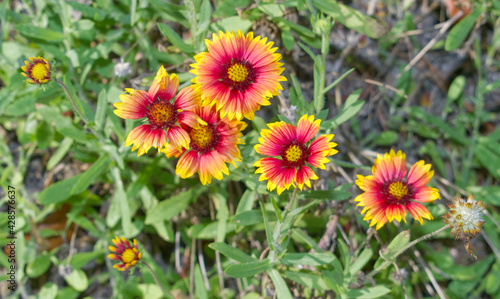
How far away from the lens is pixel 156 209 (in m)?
2.24

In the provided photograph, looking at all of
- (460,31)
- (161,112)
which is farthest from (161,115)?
(460,31)

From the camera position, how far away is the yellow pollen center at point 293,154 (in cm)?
158

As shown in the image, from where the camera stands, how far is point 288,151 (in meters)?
1.60

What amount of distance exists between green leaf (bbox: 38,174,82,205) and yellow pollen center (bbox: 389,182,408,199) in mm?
1726

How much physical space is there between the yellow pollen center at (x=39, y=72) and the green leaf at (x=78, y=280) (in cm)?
138

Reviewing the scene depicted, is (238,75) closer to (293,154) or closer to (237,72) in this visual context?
(237,72)

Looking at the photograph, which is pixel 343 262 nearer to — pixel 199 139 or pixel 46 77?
pixel 199 139

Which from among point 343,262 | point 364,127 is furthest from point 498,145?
point 343,262

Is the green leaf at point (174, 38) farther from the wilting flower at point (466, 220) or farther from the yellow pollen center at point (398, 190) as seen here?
the wilting flower at point (466, 220)

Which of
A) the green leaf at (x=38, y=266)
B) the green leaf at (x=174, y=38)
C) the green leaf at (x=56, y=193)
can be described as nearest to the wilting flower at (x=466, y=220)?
the green leaf at (x=174, y=38)

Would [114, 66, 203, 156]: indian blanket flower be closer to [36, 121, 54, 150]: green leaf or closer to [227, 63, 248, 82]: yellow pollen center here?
[227, 63, 248, 82]: yellow pollen center

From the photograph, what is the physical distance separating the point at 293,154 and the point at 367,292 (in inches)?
33.7

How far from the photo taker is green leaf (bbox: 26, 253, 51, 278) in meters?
2.45

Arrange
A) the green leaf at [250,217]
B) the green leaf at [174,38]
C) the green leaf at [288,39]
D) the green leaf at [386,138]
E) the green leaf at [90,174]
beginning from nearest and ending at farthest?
the green leaf at [174,38]
the green leaf at [250,217]
the green leaf at [90,174]
the green leaf at [288,39]
the green leaf at [386,138]
